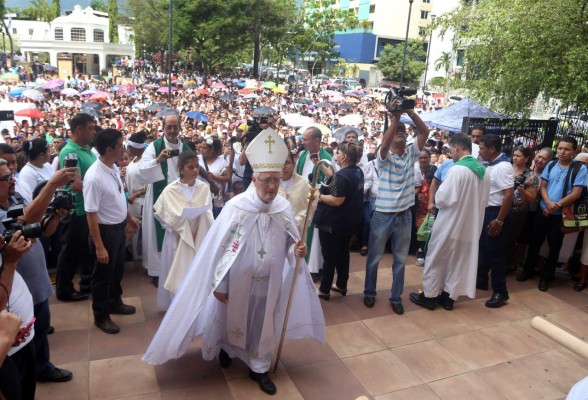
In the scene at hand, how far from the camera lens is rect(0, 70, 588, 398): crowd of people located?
3.56 meters

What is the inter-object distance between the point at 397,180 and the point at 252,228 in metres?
1.93

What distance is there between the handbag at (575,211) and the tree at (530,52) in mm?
1230

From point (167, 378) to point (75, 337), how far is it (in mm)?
1105

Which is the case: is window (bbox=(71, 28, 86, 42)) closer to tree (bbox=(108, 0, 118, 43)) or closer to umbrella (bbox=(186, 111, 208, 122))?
tree (bbox=(108, 0, 118, 43))

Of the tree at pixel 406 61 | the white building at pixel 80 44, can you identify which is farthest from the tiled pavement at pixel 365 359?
the white building at pixel 80 44

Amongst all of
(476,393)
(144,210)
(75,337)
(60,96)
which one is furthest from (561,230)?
(60,96)

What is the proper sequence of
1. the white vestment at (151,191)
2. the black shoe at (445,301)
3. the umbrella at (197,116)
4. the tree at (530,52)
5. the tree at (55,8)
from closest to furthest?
1. the black shoe at (445,301)
2. the white vestment at (151,191)
3. the tree at (530,52)
4. the umbrella at (197,116)
5. the tree at (55,8)

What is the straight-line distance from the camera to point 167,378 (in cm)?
378

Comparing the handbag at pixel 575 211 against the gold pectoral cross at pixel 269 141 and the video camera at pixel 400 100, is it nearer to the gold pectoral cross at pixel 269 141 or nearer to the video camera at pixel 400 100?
the video camera at pixel 400 100

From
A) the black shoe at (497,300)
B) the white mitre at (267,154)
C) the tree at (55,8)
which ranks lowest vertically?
the black shoe at (497,300)

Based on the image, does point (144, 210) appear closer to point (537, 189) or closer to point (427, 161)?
point (427, 161)

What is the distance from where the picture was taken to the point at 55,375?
3617 millimetres

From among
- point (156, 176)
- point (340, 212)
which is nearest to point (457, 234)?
point (340, 212)

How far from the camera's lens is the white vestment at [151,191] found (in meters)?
5.41
